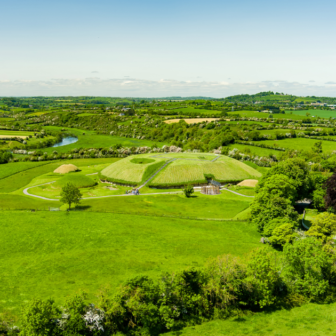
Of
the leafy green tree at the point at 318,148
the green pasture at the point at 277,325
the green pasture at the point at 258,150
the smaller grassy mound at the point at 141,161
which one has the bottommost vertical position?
the green pasture at the point at 277,325

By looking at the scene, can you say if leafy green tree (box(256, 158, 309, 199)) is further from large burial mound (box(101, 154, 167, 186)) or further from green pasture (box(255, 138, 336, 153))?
green pasture (box(255, 138, 336, 153))

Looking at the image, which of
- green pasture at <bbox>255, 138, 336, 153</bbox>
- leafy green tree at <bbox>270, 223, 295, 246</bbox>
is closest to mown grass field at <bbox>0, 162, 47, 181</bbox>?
leafy green tree at <bbox>270, 223, 295, 246</bbox>

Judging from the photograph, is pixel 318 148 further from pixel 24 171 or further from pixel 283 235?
pixel 24 171

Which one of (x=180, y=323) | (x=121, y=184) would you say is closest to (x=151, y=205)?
(x=121, y=184)

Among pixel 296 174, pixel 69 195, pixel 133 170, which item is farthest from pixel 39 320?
pixel 133 170

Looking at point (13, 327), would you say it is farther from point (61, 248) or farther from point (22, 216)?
point (22, 216)

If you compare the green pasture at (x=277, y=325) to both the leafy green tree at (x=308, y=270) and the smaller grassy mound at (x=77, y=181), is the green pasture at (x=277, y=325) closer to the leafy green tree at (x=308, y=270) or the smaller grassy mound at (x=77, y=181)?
the leafy green tree at (x=308, y=270)

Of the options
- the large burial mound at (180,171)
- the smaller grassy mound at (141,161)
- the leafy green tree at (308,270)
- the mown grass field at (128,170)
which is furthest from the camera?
the smaller grassy mound at (141,161)

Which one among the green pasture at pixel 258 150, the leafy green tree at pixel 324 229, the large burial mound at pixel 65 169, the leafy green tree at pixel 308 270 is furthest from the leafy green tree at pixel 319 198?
the large burial mound at pixel 65 169
